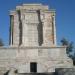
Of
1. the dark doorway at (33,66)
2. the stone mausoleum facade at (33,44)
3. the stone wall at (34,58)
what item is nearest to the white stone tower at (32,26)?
the stone mausoleum facade at (33,44)

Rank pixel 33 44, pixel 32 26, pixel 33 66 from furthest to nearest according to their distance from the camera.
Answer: pixel 32 26 → pixel 33 44 → pixel 33 66

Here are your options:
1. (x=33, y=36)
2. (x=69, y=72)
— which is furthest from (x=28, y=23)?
(x=69, y=72)

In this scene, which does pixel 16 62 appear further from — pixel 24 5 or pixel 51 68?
pixel 24 5

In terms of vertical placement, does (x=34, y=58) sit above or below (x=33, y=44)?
below

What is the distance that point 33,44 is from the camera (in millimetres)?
33000

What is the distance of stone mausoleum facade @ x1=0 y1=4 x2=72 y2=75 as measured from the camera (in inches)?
1238

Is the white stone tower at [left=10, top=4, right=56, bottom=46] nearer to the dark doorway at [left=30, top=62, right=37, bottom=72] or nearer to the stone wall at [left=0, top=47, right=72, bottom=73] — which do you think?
the stone wall at [left=0, top=47, right=72, bottom=73]

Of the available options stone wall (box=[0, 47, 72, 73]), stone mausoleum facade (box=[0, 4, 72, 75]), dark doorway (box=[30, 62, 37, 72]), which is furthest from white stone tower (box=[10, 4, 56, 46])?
dark doorway (box=[30, 62, 37, 72])

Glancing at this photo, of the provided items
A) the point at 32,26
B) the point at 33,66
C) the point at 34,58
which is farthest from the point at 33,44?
the point at 33,66

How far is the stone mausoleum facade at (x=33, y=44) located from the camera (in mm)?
31447

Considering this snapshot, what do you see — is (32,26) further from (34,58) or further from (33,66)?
(33,66)

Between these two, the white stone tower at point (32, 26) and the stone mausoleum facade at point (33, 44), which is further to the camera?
the white stone tower at point (32, 26)

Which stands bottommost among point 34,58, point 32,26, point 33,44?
point 34,58

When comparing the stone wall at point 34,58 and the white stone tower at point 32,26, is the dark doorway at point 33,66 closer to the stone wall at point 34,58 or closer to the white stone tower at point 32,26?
the stone wall at point 34,58
